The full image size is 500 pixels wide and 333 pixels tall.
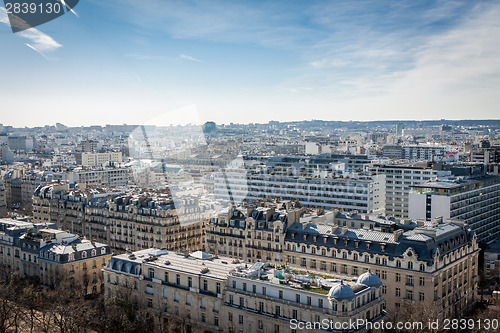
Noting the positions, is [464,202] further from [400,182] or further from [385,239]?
[385,239]

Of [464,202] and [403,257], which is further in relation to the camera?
[464,202]

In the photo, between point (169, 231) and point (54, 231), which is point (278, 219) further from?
point (54, 231)

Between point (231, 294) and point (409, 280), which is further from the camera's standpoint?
point (409, 280)

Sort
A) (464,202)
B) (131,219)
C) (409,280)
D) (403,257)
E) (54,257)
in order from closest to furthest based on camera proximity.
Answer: (409,280) → (403,257) → (54,257) → (131,219) → (464,202)

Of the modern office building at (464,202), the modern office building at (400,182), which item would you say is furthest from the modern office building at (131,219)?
the modern office building at (400,182)

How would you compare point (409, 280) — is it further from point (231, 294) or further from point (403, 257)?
point (231, 294)

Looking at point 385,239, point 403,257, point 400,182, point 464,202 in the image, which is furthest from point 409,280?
point 400,182

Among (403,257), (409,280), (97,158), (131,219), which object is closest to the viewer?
(409,280)

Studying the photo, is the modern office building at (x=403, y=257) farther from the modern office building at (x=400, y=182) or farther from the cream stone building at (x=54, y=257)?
the modern office building at (x=400, y=182)

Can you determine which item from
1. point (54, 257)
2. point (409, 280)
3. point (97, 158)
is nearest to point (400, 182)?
point (409, 280)

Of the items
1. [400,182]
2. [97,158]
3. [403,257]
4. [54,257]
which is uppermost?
[97,158]

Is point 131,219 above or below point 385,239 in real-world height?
below
